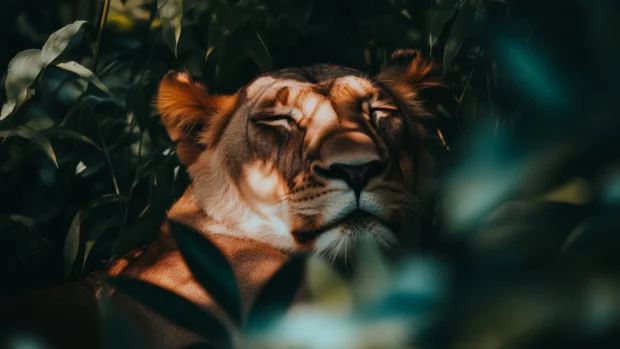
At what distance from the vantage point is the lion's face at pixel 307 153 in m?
2.79

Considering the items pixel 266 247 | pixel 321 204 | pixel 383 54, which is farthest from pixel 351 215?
pixel 383 54

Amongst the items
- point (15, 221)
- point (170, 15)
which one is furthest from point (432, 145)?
point (15, 221)

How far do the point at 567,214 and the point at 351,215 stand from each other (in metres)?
2.04

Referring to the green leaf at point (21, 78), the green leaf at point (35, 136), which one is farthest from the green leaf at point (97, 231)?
the green leaf at point (21, 78)

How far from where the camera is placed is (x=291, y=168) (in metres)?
3.02

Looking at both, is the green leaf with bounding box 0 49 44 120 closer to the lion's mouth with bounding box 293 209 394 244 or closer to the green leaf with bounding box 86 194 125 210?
the green leaf with bounding box 86 194 125 210

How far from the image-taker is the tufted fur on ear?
3512 millimetres

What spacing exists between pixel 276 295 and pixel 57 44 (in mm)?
2730

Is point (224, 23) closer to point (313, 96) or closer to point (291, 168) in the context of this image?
point (313, 96)

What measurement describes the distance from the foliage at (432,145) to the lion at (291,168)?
183 millimetres

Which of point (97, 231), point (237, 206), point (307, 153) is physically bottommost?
point (97, 231)

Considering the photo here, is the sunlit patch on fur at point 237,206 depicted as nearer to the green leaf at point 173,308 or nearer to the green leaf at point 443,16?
the green leaf at point 443,16

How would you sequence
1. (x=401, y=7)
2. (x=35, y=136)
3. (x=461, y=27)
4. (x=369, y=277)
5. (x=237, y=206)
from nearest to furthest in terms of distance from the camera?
(x=369, y=277), (x=461, y=27), (x=237, y=206), (x=35, y=136), (x=401, y=7)

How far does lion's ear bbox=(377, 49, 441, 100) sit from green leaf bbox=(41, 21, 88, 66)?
45.2 inches
